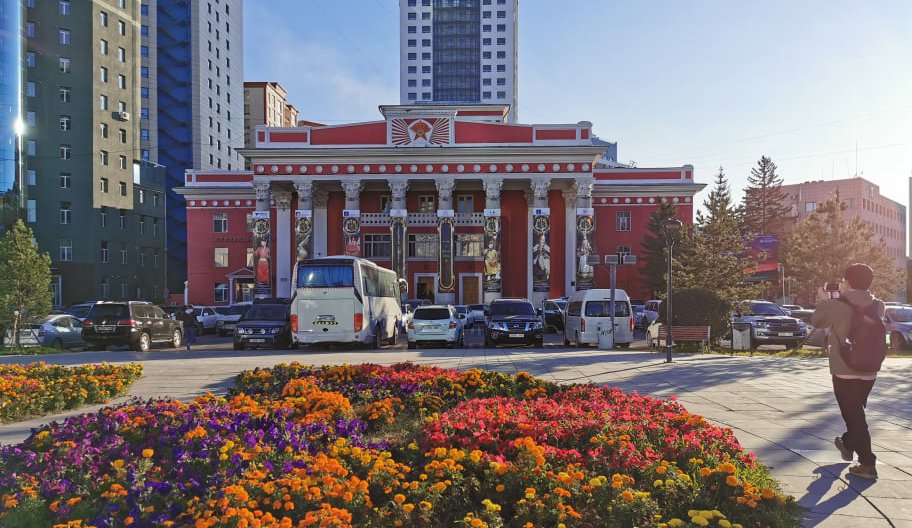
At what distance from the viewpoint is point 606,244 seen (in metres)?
51.7

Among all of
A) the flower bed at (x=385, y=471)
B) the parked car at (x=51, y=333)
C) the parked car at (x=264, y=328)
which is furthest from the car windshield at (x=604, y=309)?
the parked car at (x=51, y=333)

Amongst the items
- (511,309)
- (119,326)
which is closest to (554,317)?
(511,309)

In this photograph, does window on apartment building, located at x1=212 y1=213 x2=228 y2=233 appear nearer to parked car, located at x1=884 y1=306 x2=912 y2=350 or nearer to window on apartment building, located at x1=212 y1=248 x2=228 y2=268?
window on apartment building, located at x1=212 y1=248 x2=228 y2=268

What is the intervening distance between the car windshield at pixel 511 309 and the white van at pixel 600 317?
2053 mm

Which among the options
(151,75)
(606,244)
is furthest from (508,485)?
(151,75)

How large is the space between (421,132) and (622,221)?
62.1ft

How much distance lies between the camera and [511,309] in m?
24.0

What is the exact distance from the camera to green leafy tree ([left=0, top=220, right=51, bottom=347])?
21.5 meters

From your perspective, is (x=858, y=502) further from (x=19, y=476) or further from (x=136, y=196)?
(x=136, y=196)

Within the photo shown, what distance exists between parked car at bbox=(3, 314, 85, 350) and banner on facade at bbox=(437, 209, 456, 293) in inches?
962

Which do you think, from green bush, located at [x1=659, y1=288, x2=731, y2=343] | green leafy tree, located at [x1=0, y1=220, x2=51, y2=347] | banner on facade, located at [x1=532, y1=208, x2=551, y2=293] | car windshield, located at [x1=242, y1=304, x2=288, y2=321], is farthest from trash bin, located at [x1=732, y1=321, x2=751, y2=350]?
green leafy tree, located at [x1=0, y1=220, x2=51, y2=347]

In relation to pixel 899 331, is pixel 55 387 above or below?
above

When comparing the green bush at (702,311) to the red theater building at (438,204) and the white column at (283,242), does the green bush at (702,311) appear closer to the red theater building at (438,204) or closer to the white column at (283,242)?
the red theater building at (438,204)

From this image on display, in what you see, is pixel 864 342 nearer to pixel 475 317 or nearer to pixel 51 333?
pixel 51 333
